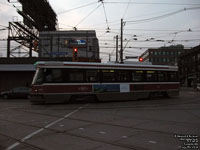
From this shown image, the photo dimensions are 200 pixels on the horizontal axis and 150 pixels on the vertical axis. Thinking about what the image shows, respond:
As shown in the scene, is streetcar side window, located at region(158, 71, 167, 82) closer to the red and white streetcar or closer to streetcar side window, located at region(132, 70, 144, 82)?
the red and white streetcar

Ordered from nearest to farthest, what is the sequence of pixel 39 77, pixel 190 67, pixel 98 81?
pixel 39 77, pixel 98 81, pixel 190 67

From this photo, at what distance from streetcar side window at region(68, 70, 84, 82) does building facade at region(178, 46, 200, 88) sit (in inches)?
1778

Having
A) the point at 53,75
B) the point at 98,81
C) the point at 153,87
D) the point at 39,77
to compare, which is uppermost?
the point at 53,75

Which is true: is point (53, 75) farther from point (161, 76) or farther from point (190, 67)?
point (190, 67)

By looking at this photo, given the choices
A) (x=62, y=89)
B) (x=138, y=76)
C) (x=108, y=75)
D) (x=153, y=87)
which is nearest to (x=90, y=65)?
(x=108, y=75)

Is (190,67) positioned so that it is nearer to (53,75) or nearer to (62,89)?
(62,89)

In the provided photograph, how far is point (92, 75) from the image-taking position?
14945mm

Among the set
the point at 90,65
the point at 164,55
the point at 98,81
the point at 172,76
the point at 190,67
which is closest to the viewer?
the point at 90,65

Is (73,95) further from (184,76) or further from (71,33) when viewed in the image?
(184,76)

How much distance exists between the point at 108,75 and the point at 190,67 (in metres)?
53.6

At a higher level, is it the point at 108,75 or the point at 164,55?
the point at 164,55

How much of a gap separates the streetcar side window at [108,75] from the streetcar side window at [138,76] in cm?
192

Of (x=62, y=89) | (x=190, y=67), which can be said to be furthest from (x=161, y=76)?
(x=190, y=67)

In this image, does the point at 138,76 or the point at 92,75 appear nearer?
the point at 92,75
